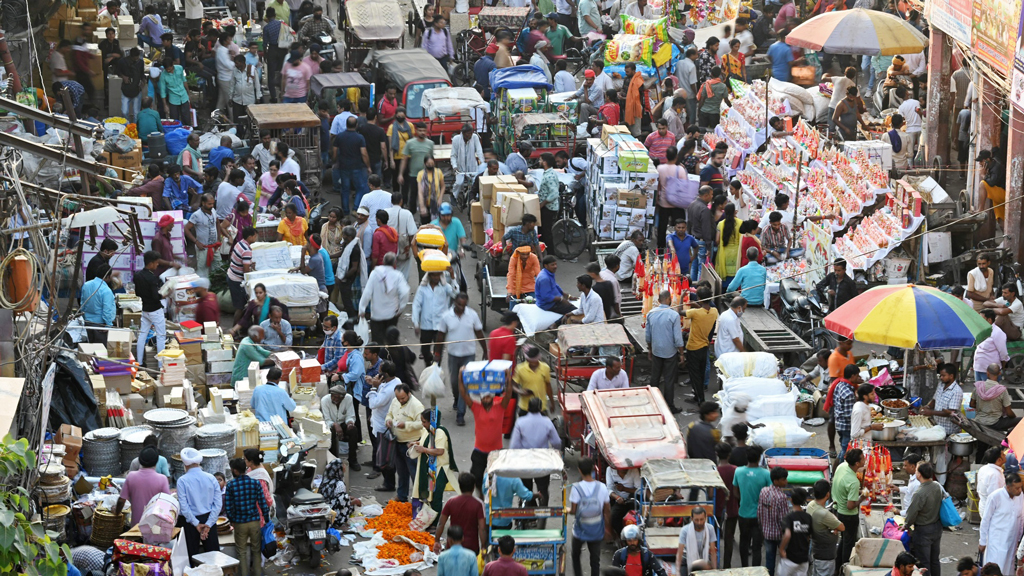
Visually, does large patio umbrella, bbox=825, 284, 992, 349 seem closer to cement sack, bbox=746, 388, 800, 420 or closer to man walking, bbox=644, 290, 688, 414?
cement sack, bbox=746, 388, 800, 420

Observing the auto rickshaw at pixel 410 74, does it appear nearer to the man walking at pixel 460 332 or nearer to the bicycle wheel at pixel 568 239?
the bicycle wheel at pixel 568 239

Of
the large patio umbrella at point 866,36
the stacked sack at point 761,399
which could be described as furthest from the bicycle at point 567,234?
the stacked sack at point 761,399

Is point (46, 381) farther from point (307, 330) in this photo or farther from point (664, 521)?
point (664, 521)

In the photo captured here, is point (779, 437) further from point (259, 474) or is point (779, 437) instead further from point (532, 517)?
point (259, 474)

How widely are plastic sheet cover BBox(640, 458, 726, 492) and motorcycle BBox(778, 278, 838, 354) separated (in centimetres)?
462

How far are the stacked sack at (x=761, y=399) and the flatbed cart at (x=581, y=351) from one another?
1.07 m

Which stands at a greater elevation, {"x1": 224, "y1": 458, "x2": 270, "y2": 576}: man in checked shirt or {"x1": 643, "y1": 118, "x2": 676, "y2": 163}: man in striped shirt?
{"x1": 643, "y1": 118, "x2": 676, "y2": 163}: man in striped shirt

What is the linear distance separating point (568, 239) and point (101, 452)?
9006 mm

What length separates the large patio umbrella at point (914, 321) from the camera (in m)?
13.9

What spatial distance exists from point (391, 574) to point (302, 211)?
25.1ft

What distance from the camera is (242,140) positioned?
22.3 meters

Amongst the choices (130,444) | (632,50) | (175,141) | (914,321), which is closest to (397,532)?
(130,444)

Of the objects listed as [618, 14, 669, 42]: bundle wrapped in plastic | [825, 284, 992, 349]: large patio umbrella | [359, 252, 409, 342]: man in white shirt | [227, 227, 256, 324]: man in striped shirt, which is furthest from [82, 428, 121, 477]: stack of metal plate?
[618, 14, 669, 42]: bundle wrapped in plastic

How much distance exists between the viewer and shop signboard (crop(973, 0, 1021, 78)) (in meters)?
17.2
